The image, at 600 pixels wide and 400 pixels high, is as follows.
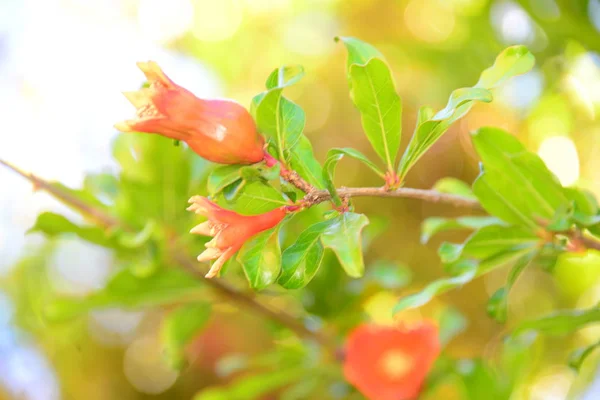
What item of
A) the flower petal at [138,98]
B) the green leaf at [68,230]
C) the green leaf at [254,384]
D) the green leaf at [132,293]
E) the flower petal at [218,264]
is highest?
the flower petal at [138,98]

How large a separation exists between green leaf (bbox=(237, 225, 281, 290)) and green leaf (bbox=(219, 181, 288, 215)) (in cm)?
2

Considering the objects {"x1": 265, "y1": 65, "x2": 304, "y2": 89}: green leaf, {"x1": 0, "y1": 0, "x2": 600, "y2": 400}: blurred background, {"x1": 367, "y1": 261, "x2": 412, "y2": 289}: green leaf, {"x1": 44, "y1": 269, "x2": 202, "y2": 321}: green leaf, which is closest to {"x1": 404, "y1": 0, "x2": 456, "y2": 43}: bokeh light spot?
{"x1": 0, "y1": 0, "x2": 600, "y2": 400}: blurred background

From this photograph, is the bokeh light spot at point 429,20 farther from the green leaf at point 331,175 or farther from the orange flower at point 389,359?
→ the green leaf at point 331,175

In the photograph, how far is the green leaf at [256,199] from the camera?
0.41 meters

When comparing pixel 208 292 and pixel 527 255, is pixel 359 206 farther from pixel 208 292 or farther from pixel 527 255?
pixel 527 255

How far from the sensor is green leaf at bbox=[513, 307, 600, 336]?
523 mm

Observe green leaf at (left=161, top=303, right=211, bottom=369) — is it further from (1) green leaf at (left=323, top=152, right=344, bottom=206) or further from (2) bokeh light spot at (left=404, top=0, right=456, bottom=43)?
(2) bokeh light spot at (left=404, top=0, right=456, bottom=43)

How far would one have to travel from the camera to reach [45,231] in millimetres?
704

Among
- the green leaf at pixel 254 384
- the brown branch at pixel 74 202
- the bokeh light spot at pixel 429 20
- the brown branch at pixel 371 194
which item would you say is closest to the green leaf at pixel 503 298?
the brown branch at pixel 371 194

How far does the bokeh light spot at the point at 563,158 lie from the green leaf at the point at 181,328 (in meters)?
0.66

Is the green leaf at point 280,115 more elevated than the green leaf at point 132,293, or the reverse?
the green leaf at point 280,115

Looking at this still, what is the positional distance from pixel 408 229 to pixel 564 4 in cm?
54

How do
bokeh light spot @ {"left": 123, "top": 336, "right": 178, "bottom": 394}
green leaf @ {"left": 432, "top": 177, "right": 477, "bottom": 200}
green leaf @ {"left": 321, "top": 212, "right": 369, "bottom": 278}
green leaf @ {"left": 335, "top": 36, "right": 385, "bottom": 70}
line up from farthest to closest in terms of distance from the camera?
1. bokeh light spot @ {"left": 123, "top": 336, "right": 178, "bottom": 394}
2. green leaf @ {"left": 432, "top": 177, "right": 477, "bottom": 200}
3. green leaf @ {"left": 335, "top": 36, "right": 385, "bottom": 70}
4. green leaf @ {"left": 321, "top": 212, "right": 369, "bottom": 278}

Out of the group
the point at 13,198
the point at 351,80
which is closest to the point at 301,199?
the point at 351,80
